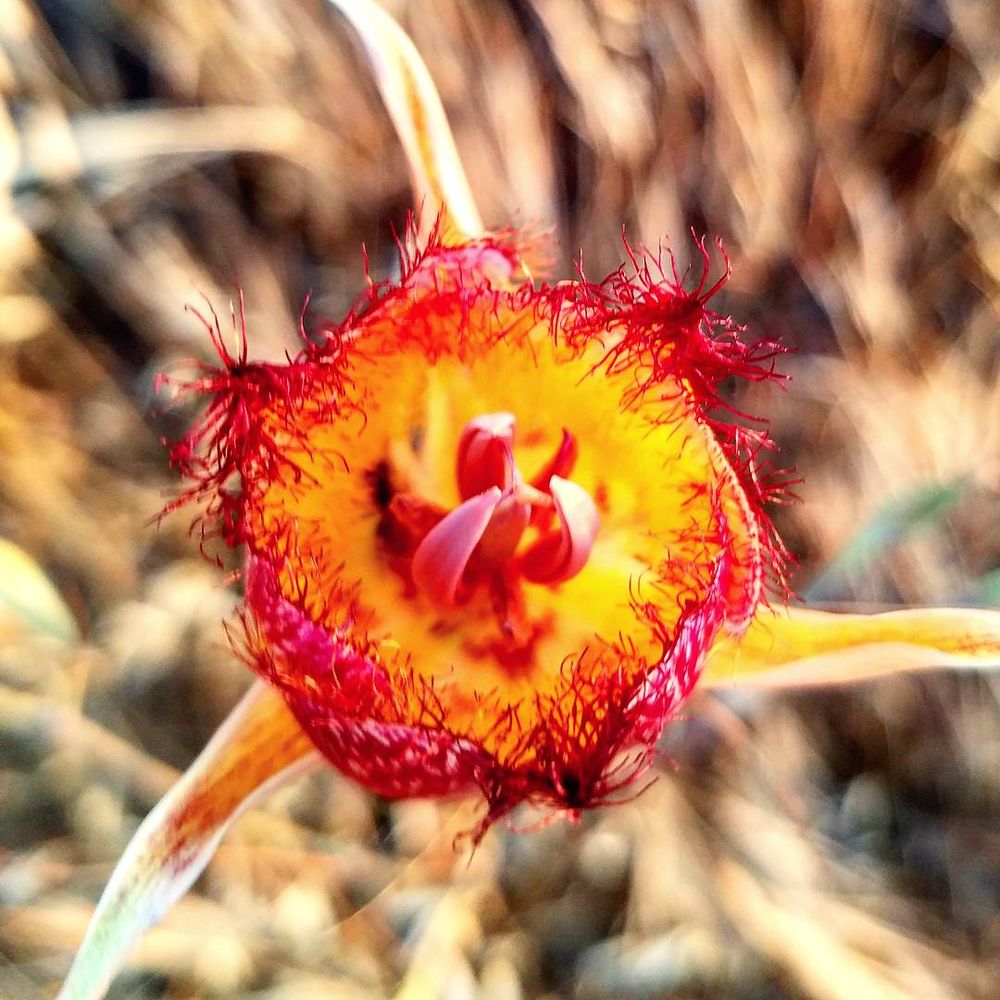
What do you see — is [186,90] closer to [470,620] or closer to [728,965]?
[470,620]

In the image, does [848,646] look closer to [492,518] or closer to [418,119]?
[492,518]

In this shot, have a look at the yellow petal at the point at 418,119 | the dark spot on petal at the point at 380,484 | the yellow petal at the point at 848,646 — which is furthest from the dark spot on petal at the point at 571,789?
the yellow petal at the point at 418,119

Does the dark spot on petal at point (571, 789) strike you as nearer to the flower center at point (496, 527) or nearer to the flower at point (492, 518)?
the flower at point (492, 518)

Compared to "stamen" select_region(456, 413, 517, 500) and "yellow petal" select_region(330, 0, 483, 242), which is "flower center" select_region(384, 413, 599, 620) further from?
"yellow petal" select_region(330, 0, 483, 242)

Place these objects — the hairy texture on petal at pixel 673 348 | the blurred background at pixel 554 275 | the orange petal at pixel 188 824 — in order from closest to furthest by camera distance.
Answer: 1. the orange petal at pixel 188 824
2. the hairy texture on petal at pixel 673 348
3. the blurred background at pixel 554 275

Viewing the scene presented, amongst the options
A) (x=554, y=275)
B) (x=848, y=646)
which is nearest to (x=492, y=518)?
(x=848, y=646)

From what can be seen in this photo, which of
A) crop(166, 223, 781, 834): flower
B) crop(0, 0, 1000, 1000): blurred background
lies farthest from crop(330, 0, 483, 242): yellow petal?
crop(0, 0, 1000, 1000): blurred background

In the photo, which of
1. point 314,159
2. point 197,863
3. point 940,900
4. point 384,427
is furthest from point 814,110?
point 197,863
